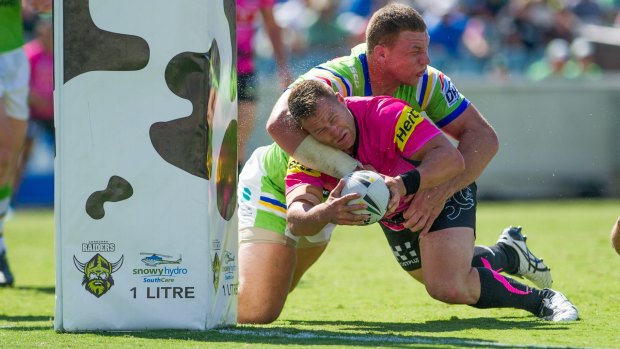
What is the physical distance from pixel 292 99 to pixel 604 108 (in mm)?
11424

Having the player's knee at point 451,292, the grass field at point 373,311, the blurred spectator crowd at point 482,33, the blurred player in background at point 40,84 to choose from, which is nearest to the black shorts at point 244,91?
the grass field at point 373,311

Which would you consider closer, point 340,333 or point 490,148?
point 340,333

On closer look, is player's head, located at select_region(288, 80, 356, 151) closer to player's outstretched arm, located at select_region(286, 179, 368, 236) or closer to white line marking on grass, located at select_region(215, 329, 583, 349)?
player's outstretched arm, located at select_region(286, 179, 368, 236)

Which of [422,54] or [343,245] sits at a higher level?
[422,54]

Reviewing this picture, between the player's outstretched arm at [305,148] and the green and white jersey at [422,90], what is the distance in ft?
1.55

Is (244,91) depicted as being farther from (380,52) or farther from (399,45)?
(399,45)

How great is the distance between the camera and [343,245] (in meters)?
10.4

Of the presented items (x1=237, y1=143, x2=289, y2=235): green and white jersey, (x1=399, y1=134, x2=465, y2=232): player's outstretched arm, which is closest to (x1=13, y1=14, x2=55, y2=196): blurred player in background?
(x1=237, y1=143, x2=289, y2=235): green and white jersey

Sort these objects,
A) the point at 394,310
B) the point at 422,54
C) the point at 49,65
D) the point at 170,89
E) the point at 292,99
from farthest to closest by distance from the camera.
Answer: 1. the point at 49,65
2. the point at 394,310
3. the point at 422,54
4. the point at 292,99
5. the point at 170,89

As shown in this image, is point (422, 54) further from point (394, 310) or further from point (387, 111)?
point (394, 310)

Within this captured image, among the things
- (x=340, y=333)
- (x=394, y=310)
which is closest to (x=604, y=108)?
(x=394, y=310)

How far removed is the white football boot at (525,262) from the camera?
612 cm

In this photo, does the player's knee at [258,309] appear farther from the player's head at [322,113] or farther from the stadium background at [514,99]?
the stadium background at [514,99]

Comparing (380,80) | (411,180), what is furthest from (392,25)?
(411,180)
